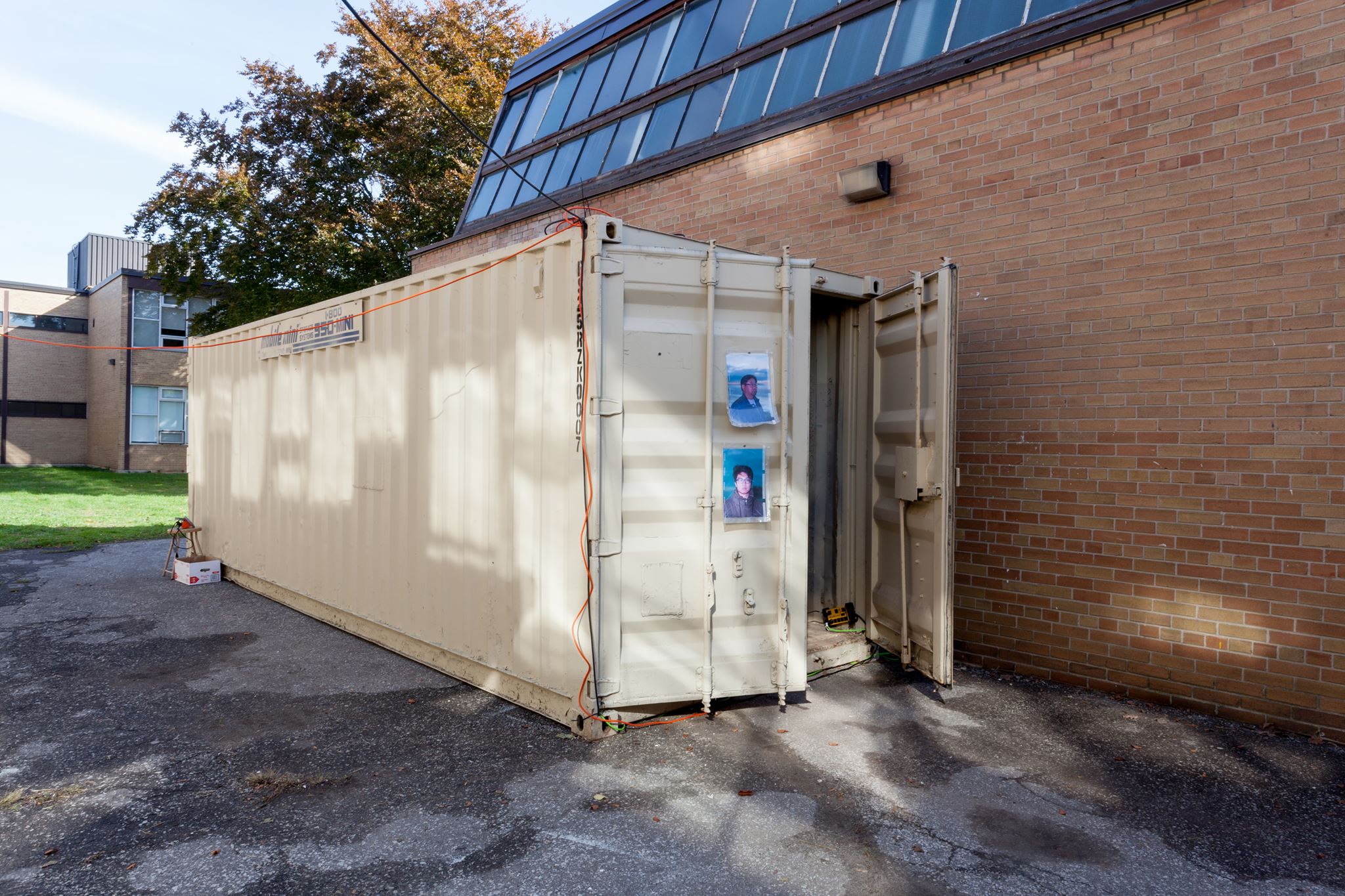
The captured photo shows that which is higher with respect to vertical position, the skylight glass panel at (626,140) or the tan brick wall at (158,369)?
the skylight glass panel at (626,140)

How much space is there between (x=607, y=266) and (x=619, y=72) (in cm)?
763

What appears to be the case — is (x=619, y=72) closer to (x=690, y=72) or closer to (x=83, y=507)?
(x=690, y=72)

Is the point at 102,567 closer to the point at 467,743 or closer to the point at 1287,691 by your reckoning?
the point at 467,743

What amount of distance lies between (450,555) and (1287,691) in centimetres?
551

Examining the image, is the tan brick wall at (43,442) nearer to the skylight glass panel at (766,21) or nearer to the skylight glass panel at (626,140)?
the skylight glass panel at (626,140)

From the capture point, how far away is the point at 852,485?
6586 mm

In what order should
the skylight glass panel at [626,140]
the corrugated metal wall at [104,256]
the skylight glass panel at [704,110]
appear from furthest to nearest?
1. the corrugated metal wall at [104,256]
2. the skylight glass panel at [626,140]
3. the skylight glass panel at [704,110]

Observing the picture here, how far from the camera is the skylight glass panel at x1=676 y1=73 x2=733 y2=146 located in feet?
29.7

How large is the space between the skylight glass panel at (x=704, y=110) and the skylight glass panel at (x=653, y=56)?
1112 millimetres

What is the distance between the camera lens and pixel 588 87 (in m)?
11.7

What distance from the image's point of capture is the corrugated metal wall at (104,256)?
40.4 meters

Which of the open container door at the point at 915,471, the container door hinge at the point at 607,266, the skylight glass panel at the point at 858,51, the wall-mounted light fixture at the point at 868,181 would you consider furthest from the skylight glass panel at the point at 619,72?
the container door hinge at the point at 607,266

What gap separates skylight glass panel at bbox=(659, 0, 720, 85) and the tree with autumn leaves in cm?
1077

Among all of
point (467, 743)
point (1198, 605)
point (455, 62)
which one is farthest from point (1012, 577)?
point (455, 62)
